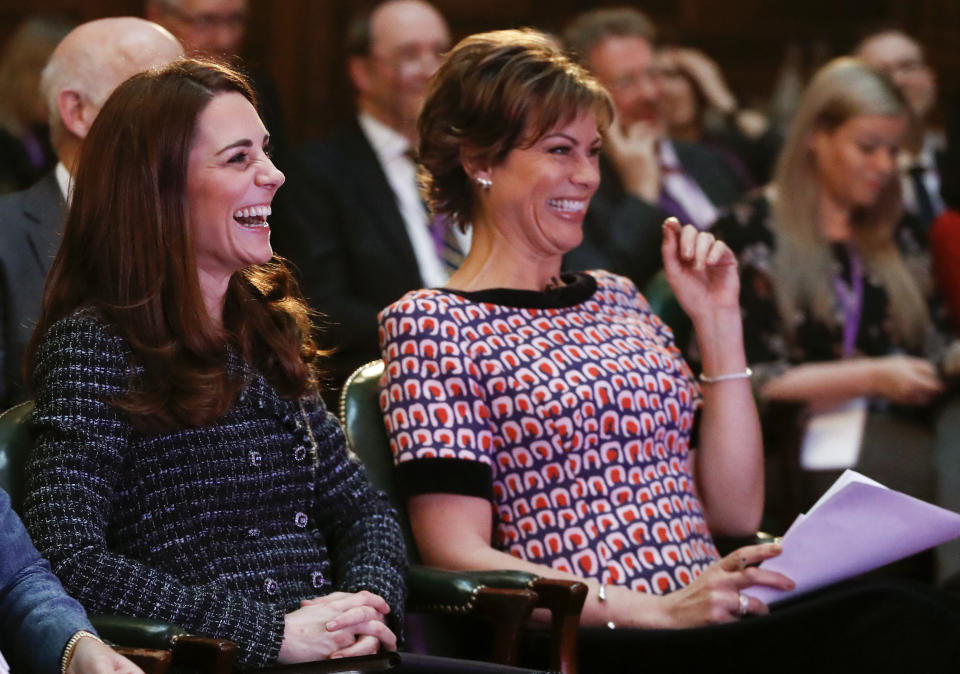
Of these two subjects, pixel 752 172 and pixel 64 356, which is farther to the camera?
pixel 752 172

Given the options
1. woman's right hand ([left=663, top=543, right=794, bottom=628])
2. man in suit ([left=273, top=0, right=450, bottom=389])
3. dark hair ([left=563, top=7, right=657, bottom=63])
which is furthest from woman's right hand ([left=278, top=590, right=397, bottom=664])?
dark hair ([left=563, top=7, right=657, bottom=63])

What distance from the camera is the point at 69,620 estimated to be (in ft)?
5.75

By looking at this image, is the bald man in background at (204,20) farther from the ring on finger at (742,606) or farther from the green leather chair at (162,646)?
the green leather chair at (162,646)

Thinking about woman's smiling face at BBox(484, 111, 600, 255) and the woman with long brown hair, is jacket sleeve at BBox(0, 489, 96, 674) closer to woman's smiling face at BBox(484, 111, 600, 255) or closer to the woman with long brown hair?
the woman with long brown hair

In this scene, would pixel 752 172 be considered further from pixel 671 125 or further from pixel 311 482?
pixel 311 482

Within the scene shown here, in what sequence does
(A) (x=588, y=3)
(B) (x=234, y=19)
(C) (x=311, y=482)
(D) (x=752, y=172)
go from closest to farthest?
1. (C) (x=311, y=482)
2. (B) (x=234, y=19)
3. (D) (x=752, y=172)
4. (A) (x=588, y=3)

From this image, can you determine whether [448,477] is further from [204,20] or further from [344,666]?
[204,20]

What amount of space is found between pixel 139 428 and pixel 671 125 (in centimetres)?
390

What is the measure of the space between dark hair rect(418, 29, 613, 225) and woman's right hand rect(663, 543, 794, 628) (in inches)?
30.4

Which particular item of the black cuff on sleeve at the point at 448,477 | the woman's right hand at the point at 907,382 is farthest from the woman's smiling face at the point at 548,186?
the woman's right hand at the point at 907,382

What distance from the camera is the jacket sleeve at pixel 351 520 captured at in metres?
2.14

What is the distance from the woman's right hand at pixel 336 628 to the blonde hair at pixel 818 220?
5.71ft

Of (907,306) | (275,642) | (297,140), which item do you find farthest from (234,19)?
(275,642)

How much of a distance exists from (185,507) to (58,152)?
1.01 m
